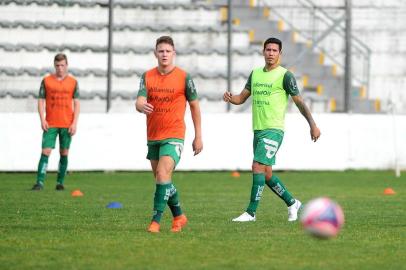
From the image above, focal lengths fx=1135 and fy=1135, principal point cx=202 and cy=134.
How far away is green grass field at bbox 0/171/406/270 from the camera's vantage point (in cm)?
934

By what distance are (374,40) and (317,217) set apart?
22.7 m

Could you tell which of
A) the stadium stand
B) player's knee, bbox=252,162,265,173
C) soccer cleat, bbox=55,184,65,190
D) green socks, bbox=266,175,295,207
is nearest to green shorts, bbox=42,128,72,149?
soccer cleat, bbox=55,184,65,190

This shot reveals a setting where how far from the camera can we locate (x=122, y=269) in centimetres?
876

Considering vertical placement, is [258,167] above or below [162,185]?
above

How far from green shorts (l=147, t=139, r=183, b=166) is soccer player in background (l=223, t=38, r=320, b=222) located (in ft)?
5.91

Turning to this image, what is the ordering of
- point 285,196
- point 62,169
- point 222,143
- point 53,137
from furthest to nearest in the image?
1. point 222,143
2. point 53,137
3. point 62,169
4. point 285,196

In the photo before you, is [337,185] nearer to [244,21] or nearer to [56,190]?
[56,190]

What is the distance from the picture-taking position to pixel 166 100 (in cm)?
1208

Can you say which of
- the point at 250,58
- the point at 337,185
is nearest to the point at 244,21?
the point at 250,58

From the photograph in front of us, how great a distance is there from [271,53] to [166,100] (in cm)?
202

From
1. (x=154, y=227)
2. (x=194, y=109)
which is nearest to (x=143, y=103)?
(x=194, y=109)

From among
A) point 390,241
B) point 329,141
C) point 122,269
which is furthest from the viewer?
point 329,141

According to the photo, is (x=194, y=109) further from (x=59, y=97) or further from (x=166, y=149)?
(x=59, y=97)

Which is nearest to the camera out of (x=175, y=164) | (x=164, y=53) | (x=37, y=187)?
(x=164, y=53)
